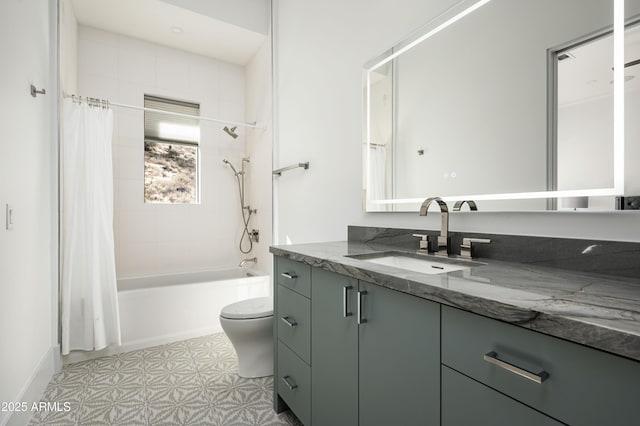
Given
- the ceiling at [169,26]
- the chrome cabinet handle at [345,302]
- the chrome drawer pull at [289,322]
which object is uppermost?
the ceiling at [169,26]

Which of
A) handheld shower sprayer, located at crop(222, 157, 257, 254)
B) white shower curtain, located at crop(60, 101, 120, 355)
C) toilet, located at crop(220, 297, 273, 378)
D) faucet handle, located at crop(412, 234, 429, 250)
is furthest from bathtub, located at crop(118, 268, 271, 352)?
faucet handle, located at crop(412, 234, 429, 250)

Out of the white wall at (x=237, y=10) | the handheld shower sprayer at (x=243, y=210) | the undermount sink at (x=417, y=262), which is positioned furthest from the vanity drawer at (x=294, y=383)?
the white wall at (x=237, y=10)

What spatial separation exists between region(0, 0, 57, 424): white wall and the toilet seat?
959 mm

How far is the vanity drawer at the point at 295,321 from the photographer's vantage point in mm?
1387

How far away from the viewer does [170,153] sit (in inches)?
134

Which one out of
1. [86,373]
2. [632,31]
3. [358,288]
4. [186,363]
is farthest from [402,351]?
[86,373]

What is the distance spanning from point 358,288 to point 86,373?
2128mm

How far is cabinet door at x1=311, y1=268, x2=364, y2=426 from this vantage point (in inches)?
44.2

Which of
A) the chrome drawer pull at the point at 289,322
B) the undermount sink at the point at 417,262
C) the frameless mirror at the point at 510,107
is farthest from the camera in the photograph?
the chrome drawer pull at the point at 289,322

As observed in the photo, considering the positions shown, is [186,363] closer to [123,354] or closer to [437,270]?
[123,354]

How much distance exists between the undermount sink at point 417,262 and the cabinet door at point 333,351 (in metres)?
0.22

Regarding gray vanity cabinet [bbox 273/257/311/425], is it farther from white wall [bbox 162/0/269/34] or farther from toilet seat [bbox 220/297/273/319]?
white wall [bbox 162/0/269/34]

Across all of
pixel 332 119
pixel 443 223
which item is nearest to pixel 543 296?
pixel 443 223

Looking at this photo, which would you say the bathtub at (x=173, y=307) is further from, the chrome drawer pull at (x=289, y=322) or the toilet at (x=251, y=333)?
the chrome drawer pull at (x=289, y=322)
